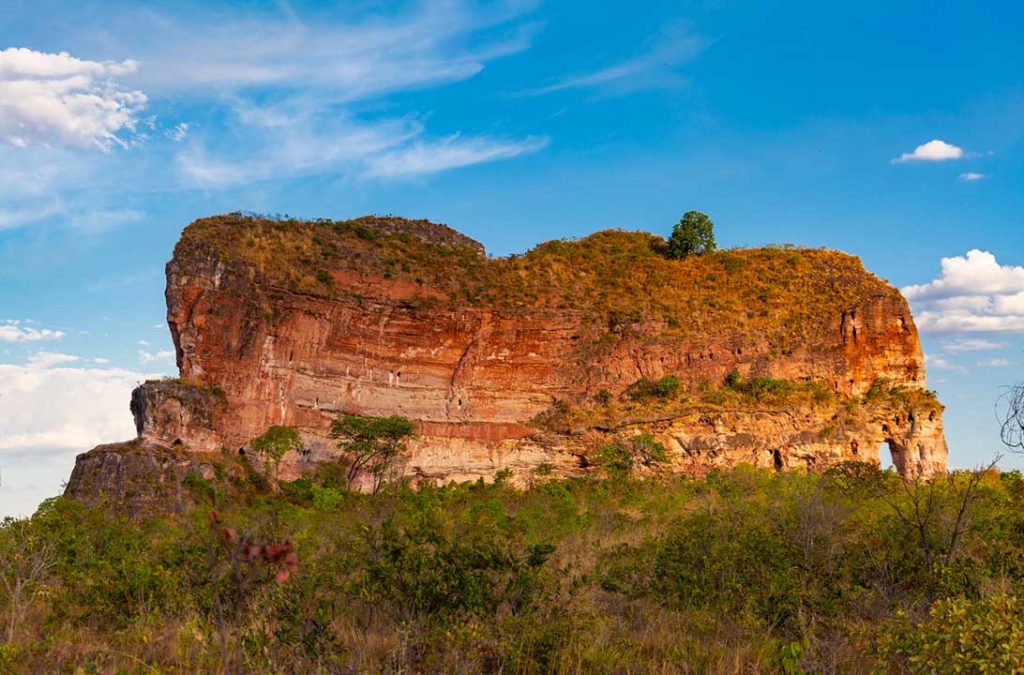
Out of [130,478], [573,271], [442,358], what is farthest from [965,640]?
[573,271]

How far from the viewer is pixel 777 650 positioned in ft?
27.1

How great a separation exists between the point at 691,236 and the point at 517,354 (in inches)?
677

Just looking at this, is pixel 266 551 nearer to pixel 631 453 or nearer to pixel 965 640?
pixel 965 640

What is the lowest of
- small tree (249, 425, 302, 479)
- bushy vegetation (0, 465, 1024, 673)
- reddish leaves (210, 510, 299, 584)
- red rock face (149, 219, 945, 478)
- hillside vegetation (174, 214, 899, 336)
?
bushy vegetation (0, 465, 1024, 673)

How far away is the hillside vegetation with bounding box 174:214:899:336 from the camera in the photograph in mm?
40844

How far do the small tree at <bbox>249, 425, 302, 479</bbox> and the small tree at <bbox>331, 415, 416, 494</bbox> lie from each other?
2.17 metres

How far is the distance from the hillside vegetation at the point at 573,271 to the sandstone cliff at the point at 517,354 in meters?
0.15

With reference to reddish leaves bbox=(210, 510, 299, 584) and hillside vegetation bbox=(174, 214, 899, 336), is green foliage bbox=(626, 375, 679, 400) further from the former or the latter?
reddish leaves bbox=(210, 510, 299, 584)

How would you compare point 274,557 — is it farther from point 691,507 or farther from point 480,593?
point 691,507

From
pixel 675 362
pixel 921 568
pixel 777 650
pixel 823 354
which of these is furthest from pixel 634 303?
pixel 777 650

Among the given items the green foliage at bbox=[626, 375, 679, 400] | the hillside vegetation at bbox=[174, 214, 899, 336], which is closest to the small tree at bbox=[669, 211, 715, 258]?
the hillside vegetation at bbox=[174, 214, 899, 336]

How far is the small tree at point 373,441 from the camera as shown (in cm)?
3728

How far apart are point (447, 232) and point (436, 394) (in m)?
14.4

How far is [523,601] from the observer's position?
8633mm
